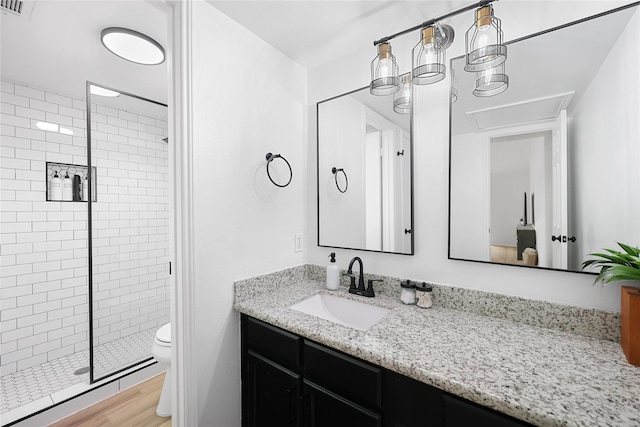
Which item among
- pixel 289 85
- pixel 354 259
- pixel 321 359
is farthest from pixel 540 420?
pixel 289 85

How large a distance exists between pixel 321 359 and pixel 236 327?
589 mm

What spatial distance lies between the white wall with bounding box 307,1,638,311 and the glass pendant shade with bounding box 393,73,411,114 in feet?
0.17

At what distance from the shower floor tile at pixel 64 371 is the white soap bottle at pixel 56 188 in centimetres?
136

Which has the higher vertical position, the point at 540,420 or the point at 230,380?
the point at 540,420

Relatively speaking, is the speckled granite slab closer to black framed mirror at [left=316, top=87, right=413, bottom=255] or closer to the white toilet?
black framed mirror at [left=316, top=87, right=413, bottom=255]

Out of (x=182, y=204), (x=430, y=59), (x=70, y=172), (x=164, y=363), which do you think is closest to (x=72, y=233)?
(x=70, y=172)

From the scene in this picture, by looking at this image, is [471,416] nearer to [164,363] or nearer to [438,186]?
[438,186]

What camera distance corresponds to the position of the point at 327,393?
109cm

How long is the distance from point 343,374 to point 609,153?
4.19ft

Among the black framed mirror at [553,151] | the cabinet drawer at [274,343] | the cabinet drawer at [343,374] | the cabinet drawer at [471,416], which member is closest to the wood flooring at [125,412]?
the cabinet drawer at [274,343]

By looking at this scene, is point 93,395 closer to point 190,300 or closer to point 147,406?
point 147,406

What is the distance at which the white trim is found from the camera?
1244 mm

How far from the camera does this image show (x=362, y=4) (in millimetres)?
1311

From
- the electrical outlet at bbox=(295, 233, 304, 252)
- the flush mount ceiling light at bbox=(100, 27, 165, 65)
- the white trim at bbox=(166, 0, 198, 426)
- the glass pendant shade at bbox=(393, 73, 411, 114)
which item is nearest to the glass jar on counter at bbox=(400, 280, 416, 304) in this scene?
the electrical outlet at bbox=(295, 233, 304, 252)
